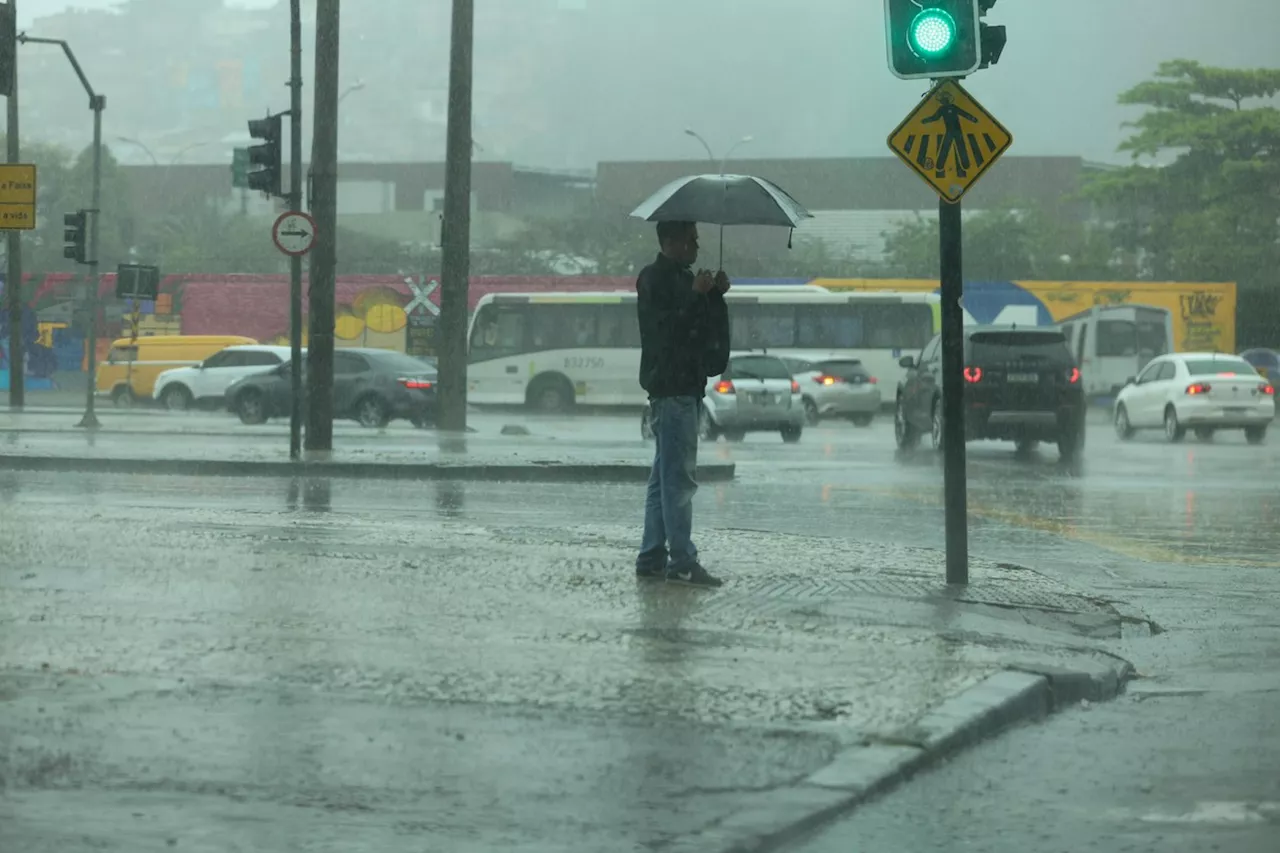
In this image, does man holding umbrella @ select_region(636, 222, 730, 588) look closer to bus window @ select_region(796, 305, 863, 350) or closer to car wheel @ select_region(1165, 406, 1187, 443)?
car wheel @ select_region(1165, 406, 1187, 443)

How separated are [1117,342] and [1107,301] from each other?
1.55 metres

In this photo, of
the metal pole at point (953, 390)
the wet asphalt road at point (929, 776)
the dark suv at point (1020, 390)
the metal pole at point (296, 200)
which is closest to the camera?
the wet asphalt road at point (929, 776)

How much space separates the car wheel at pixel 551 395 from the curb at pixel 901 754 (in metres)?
40.4

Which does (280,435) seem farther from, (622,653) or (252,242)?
(252,242)

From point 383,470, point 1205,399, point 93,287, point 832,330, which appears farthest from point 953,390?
point 832,330

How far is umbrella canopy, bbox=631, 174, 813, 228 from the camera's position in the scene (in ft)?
33.9

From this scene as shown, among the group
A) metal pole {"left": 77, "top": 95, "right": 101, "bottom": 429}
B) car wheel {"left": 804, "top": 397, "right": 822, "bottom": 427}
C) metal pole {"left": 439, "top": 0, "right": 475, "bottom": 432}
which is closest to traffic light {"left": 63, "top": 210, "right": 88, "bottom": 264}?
metal pole {"left": 77, "top": 95, "right": 101, "bottom": 429}

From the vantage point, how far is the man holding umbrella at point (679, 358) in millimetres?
9492

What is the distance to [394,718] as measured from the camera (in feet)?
20.5

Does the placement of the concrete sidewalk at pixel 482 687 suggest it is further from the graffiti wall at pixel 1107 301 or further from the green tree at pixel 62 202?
the green tree at pixel 62 202

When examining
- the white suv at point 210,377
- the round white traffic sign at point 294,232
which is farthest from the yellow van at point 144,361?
the round white traffic sign at point 294,232

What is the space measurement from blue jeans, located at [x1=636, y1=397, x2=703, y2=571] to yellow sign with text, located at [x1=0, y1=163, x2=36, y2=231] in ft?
36.8

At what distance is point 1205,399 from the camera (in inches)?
1288

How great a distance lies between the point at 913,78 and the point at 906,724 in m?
4.53
